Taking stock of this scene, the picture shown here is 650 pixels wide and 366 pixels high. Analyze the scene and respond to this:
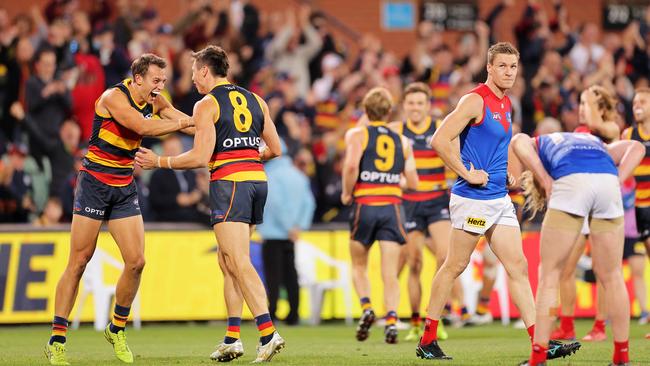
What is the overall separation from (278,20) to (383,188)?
1035cm

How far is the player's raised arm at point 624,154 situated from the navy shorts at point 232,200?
119 inches

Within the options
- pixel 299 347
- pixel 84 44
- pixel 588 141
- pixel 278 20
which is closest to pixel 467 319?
pixel 299 347

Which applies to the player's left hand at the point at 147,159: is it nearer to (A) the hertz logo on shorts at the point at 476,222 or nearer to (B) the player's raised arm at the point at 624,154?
(A) the hertz logo on shorts at the point at 476,222

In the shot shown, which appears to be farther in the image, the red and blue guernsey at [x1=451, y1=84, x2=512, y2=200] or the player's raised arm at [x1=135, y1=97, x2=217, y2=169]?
the red and blue guernsey at [x1=451, y1=84, x2=512, y2=200]

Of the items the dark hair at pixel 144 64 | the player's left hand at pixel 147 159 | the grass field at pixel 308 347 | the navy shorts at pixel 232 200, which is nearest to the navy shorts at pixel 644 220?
the grass field at pixel 308 347

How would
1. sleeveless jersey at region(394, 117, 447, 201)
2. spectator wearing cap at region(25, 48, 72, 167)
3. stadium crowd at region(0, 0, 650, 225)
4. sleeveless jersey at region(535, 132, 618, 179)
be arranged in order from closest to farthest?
sleeveless jersey at region(535, 132, 618, 179), sleeveless jersey at region(394, 117, 447, 201), stadium crowd at region(0, 0, 650, 225), spectator wearing cap at region(25, 48, 72, 167)

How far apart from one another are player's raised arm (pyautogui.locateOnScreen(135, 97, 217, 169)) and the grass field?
1.75 m

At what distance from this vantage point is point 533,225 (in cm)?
1702

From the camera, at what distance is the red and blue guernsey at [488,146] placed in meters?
9.50

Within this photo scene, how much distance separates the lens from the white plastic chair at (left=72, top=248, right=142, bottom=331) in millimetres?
15477

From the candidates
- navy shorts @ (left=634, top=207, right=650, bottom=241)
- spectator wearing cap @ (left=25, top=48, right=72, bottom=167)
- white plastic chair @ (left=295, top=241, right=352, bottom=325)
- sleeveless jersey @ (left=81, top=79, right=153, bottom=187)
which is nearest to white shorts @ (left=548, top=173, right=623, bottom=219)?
sleeveless jersey @ (left=81, top=79, right=153, bottom=187)

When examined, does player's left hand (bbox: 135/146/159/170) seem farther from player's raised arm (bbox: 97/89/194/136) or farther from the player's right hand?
the player's right hand

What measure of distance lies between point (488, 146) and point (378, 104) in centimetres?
324

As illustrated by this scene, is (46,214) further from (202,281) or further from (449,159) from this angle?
(449,159)
